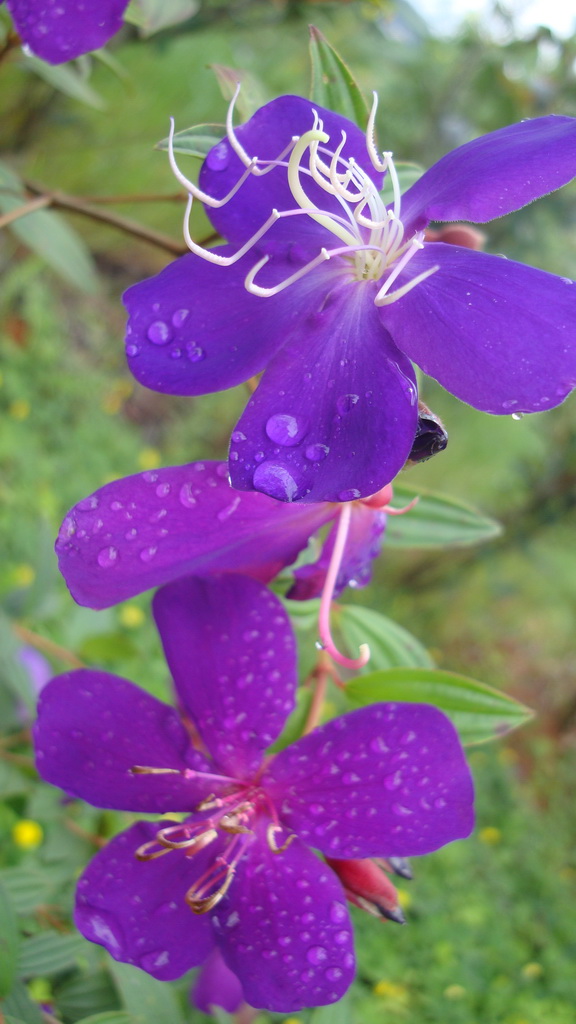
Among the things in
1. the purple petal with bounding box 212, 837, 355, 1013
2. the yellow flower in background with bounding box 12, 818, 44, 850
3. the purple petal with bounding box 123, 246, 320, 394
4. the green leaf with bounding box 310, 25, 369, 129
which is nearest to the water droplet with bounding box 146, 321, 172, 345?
the purple petal with bounding box 123, 246, 320, 394

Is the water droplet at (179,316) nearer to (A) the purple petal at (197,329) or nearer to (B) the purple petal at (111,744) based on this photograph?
(A) the purple petal at (197,329)

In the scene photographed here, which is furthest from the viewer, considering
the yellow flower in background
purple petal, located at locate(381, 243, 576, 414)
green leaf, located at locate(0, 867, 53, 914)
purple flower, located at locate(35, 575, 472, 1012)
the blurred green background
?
the yellow flower in background

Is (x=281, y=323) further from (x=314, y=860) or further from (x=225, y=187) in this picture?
(x=314, y=860)

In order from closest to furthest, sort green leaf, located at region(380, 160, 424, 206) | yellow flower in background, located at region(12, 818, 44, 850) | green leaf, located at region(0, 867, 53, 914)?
green leaf, located at region(380, 160, 424, 206)
green leaf, located at region(0, 867, 53, 914)
yellow flower in background, located at region(12, 818, 44, 850)

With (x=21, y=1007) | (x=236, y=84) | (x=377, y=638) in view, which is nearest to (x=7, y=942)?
(x=21, y=1007)

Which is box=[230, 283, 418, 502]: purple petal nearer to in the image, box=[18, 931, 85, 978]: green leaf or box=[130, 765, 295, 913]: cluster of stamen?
box=[130, 765, 295, 913]: cluster of stamen

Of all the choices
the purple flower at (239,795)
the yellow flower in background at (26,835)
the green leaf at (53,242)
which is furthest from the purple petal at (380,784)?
the yellow flower in background at (26,835)

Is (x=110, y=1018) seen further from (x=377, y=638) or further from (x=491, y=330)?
(x=491, y=330)
